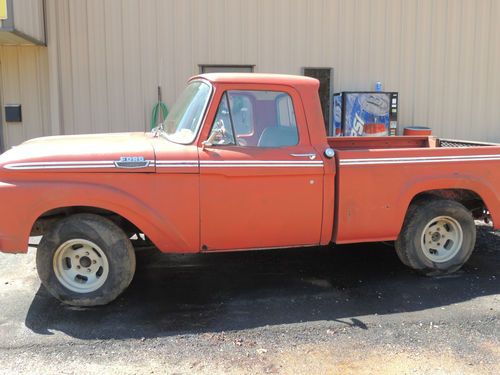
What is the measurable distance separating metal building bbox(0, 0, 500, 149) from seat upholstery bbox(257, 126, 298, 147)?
5.68 m

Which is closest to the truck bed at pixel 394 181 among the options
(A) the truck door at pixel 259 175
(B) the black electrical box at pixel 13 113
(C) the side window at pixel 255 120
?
(A) the truck door at pixel 259 175

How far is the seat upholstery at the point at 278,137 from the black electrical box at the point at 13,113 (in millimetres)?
6776

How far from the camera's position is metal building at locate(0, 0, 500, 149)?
9.45 metres

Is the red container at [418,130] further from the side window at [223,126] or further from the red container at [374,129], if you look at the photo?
the side window at [223,126]

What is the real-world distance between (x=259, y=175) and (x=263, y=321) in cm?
124

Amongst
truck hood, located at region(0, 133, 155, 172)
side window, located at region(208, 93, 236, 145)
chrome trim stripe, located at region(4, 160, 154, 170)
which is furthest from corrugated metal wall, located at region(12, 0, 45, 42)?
side window, located at region(208, 93, 236, 145)

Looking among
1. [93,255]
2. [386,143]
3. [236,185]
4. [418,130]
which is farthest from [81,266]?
[418,130]

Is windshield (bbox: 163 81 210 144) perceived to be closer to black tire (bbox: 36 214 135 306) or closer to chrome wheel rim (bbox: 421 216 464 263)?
black tire (bbox: 36 214 135 306)

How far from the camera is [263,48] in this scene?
9914 mm

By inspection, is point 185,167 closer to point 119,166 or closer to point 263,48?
point 119,166

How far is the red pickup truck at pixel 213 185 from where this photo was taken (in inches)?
163

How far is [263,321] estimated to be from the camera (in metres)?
4.12

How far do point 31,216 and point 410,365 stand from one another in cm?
313

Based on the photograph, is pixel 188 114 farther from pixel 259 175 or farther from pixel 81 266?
pixel 81 266
